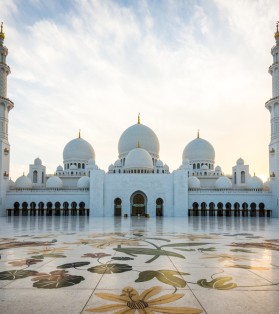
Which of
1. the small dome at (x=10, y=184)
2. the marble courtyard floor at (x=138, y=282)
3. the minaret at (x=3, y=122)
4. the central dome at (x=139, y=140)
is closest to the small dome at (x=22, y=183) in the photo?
the small dome at (x=10, y=184)

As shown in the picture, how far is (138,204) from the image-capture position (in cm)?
3647

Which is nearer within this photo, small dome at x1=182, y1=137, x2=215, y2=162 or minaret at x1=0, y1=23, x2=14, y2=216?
minaret at x1=0, y1=23, x2=14, y2=216

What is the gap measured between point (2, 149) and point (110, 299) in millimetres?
32575

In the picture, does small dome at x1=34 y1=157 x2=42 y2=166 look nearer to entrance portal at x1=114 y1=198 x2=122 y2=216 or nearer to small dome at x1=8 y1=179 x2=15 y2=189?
small dome at x1=8 y1=179 x2=15 y2=189

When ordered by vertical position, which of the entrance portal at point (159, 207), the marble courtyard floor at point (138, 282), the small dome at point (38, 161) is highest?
the small dome at point (38, 161)

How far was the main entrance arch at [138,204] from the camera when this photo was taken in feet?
120

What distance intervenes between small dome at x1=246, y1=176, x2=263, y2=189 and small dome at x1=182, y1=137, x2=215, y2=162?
9.33m

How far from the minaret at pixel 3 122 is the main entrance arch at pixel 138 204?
13775mm

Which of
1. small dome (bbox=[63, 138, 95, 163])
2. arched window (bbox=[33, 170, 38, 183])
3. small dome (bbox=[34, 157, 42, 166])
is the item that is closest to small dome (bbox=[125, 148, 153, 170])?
small dome (bbox=[63, 138, 95, 163])

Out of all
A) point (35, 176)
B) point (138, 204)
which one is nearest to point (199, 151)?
point (138, 204)

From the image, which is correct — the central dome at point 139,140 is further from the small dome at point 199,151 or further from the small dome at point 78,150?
the small dome at point 78,150

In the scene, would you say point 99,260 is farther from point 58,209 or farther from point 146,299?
point 58,209

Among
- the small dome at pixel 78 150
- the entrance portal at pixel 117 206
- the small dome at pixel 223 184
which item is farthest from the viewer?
the small dome at pixel 78 150

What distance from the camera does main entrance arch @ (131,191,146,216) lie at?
1437 inches
